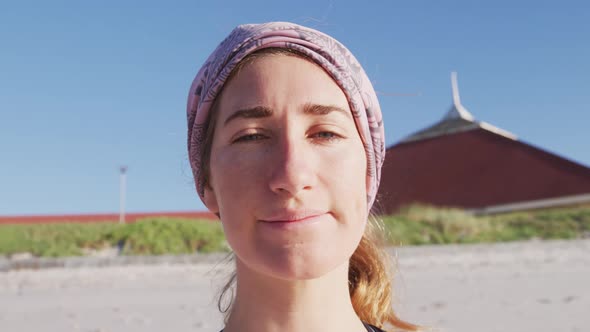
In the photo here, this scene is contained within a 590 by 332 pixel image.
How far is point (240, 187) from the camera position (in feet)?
4.75

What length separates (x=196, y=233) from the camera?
37.7ft

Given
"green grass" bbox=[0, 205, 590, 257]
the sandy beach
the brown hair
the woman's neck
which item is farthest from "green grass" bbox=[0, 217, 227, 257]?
the woman's neck

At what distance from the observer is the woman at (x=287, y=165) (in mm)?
1400

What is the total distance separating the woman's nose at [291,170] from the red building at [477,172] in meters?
16.2

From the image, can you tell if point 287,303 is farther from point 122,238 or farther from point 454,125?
point 454,125

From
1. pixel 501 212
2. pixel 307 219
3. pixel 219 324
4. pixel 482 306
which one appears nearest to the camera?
pixel 307 219

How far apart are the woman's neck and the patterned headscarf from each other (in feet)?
1.09

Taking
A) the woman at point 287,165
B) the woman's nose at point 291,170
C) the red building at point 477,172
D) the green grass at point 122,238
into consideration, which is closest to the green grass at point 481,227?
the red building at point 477,172

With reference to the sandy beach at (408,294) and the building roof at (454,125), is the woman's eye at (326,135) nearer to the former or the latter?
the sandy beach at (408,294)

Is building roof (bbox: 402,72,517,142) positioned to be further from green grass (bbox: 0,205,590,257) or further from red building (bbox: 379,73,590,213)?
green grass (bbox: 0,205,590,257)

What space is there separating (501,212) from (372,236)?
1687 centimetres

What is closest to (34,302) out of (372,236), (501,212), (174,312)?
(174,312)

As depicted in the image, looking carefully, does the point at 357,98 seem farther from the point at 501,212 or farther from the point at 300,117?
the point at 501,212

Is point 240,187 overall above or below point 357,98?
below
